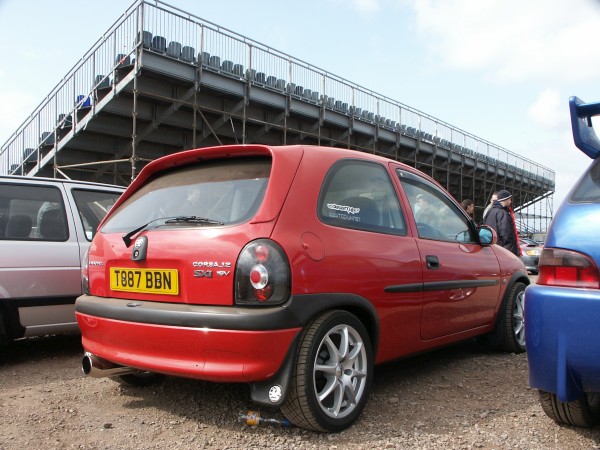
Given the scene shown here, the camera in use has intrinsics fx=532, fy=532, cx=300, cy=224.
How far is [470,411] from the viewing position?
3.01 meters

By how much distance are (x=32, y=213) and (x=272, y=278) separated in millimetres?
2686

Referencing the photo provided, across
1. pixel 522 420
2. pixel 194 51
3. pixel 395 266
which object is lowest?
pixel 522 420

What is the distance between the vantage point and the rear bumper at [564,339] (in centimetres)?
215

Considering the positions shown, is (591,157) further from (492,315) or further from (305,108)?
(305,108)

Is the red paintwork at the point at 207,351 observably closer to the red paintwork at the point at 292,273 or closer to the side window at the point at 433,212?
the red paintwork at the point at 292,273

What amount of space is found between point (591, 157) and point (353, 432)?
72.4 inches

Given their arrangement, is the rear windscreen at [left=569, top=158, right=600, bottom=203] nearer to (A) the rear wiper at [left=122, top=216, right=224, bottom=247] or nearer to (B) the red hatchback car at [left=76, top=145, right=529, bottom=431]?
(B) the red hatchback car at [left=76, top=145, right=529, bottom=431]

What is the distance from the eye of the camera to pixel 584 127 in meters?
2.73

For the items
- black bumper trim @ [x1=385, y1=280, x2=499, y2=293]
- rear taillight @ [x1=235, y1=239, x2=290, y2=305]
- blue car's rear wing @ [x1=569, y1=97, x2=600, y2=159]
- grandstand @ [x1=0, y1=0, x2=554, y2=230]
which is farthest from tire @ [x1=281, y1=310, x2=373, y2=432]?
grandstand @ [x1=0, y1=0, x2=554, y2=230]

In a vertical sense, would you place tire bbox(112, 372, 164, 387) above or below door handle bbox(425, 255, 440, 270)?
below

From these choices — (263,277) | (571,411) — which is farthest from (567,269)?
(263,277)

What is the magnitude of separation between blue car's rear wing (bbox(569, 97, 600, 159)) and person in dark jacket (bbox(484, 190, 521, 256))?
4236 mm

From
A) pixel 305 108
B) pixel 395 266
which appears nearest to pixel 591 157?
pixel 395 266

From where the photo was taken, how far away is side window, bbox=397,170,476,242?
11.5ft
